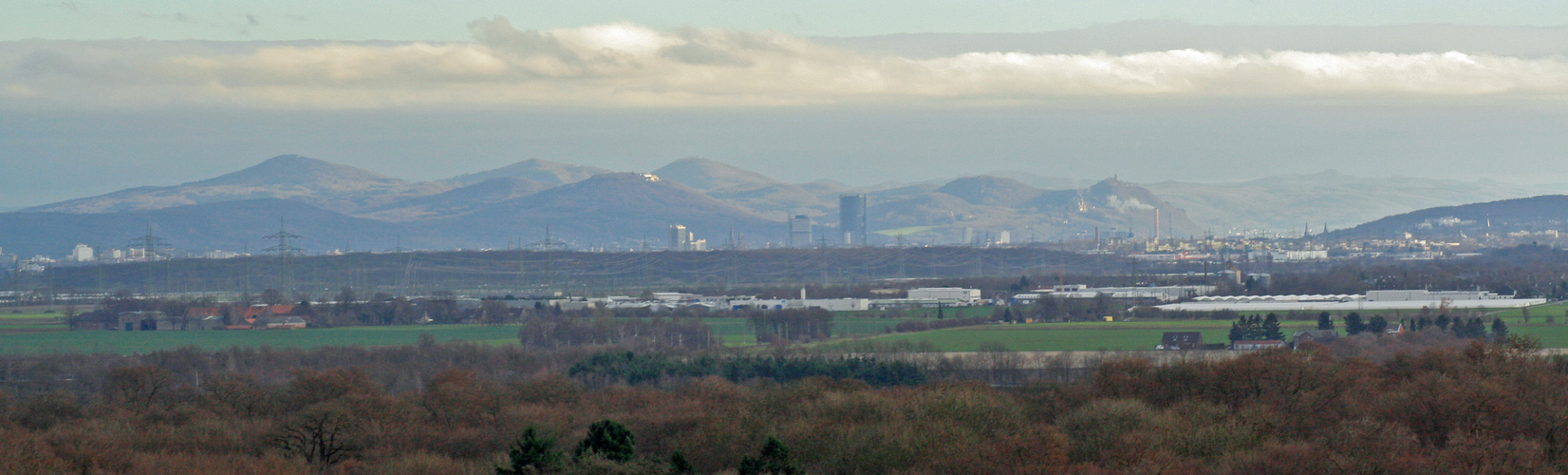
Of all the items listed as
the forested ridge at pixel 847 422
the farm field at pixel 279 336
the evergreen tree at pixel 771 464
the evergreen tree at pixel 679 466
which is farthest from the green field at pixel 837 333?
the evergreen tree at pixel 771 464

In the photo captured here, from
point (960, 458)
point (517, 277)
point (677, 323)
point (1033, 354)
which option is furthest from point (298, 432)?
point (517, 277)

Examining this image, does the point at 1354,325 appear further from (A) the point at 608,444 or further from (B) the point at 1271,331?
(A) the point at 608,444

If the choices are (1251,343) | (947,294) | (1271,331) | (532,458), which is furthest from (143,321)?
(532,458)

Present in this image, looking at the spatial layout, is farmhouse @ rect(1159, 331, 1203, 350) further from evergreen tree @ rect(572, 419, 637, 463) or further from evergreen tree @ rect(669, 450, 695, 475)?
evergreen tree @ rect(669, 450, 695, 475)

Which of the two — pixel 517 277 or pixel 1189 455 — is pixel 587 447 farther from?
pixel 517 277

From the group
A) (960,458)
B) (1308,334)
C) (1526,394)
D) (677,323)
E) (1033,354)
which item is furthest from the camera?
(677,323)

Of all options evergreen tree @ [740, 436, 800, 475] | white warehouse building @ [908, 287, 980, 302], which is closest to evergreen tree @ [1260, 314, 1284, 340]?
white warehouse building @ [908, 287, 980, 302]
